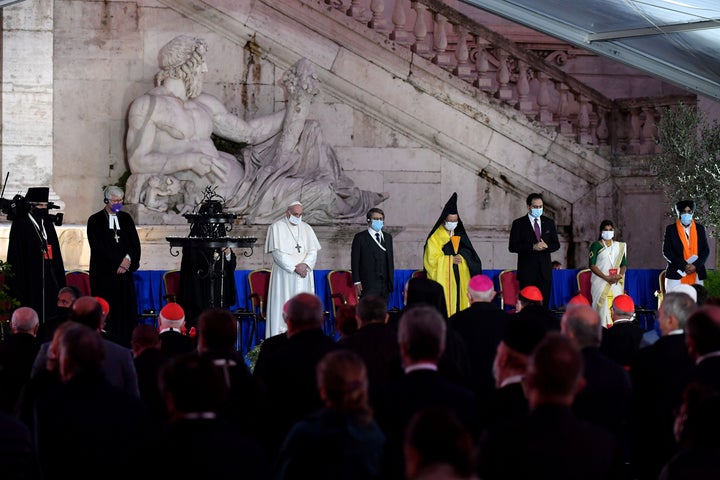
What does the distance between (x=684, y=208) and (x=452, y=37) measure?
4.41m

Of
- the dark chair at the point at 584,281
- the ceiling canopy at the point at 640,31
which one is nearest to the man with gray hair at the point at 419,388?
the ceiling canopy at the point at 640,31

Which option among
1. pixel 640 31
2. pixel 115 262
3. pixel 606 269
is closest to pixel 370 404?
pixel 640 31

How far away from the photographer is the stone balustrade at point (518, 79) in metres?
17.0

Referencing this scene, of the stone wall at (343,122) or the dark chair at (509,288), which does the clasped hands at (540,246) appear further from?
the stone wall at (343,122)

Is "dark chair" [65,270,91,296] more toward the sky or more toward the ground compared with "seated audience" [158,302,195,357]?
more toward the sky

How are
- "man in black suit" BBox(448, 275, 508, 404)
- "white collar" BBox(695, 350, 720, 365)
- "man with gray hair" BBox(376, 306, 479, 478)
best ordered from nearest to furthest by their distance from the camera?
"man with gray hair" BBox(376, 306, 479, 478), "white collar" BBox(695, 350, 720, 365), "man in black suit" BBox(448, 275, 508, 404)

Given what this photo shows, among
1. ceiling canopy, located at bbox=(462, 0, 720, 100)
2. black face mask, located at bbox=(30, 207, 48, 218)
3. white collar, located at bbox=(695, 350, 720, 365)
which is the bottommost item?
white collar, located at bbox=(695, 350, 720, 365)

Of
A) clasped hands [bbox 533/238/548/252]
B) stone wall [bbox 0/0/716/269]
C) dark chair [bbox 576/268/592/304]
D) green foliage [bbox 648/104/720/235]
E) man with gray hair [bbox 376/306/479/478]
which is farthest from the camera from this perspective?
stone wall [bbox 0/0/716/269]

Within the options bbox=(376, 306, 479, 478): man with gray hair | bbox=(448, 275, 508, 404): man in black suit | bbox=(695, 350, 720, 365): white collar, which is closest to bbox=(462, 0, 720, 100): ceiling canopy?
bbox=(448, 275, 508, 404): man in black suit

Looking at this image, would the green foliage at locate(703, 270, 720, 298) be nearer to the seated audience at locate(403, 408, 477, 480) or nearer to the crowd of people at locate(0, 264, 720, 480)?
the crowd of people at locate(0, 264, 720, 480)

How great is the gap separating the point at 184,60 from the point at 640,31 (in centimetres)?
611

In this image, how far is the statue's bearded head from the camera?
1586cm

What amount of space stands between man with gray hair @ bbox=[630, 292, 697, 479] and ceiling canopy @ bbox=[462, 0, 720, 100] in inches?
193

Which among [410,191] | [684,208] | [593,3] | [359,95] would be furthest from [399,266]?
[593,3]
